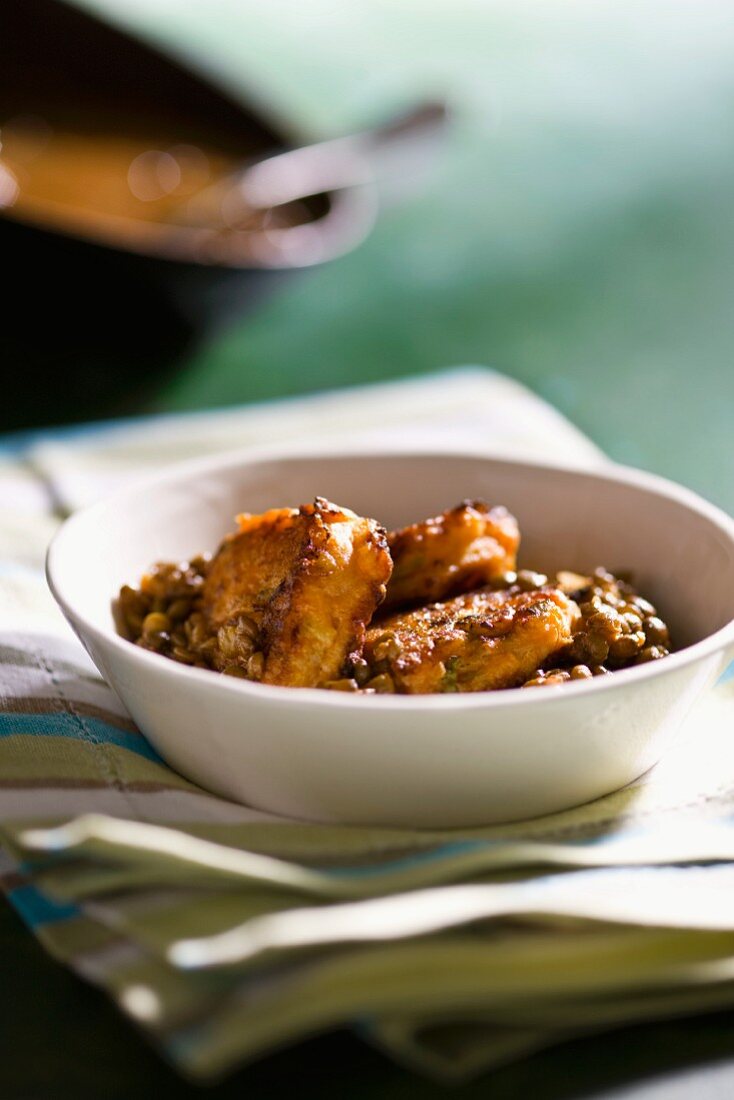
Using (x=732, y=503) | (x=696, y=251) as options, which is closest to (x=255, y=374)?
(x=732, y=503)

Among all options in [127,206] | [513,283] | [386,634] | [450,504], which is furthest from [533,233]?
[386,634]

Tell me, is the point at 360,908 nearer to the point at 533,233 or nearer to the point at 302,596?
the point at 302,596

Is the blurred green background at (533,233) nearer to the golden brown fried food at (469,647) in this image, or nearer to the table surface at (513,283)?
the table surface at (513,283)

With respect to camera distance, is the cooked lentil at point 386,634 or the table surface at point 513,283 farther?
the cooked lentil at point 386,634

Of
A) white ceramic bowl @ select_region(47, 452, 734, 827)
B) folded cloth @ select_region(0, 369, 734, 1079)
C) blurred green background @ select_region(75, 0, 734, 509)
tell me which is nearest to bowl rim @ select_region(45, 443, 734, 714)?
white ceramic bowl @ select_region(47, 452, 734, 827)

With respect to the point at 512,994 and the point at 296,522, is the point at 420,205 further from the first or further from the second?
the point at 512,994

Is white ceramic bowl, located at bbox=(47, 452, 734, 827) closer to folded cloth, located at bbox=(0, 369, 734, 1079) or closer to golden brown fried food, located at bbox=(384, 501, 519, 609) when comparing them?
folded cloth, located at bbox=(0, 369, 734, 1079)

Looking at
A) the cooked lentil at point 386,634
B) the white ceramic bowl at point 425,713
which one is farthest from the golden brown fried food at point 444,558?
the white ceramic bowl at point 425,713
